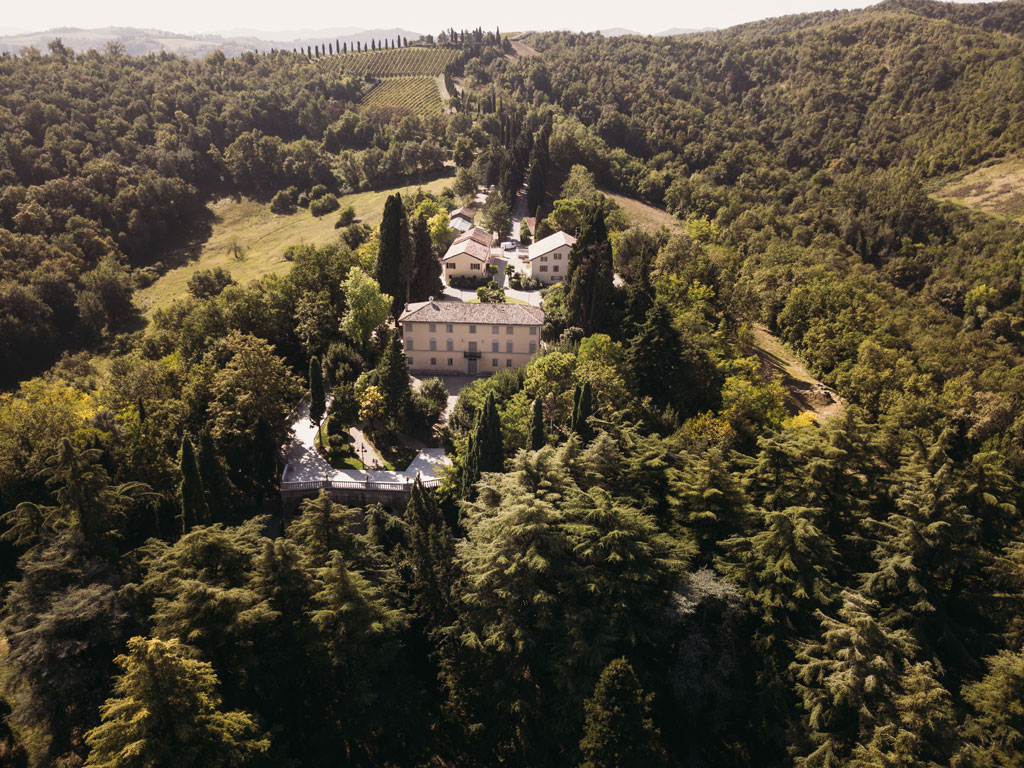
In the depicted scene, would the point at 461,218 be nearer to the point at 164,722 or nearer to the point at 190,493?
the point at 190,493

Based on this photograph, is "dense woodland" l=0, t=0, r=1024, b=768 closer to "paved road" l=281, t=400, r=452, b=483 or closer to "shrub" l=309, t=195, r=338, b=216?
A: "paved road" l=281, t=400, r=452, b=483

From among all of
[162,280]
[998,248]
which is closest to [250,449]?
[162,280]

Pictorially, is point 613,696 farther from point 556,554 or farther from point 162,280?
point 162,280

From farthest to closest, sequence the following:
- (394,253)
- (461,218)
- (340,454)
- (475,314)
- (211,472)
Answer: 1. (461,218)
2. (394,253)
3. (475,314)
4. (340,454)
5. (211,472)

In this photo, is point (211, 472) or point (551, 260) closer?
point (211, 472)

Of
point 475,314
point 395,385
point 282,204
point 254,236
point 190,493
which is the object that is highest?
point 282,204

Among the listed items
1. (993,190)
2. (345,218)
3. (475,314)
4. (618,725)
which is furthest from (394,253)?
(993,190)

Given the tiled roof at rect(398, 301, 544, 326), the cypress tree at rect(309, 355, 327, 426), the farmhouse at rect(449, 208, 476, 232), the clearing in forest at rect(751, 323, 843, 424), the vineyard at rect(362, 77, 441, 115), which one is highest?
the vineyard at rect(362, 77, 441, 115)

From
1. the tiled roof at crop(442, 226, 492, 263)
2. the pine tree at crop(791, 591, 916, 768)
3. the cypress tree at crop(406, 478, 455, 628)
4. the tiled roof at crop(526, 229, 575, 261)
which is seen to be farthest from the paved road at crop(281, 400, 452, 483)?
the tiled roof at crop(526, 229, 575, 261)
